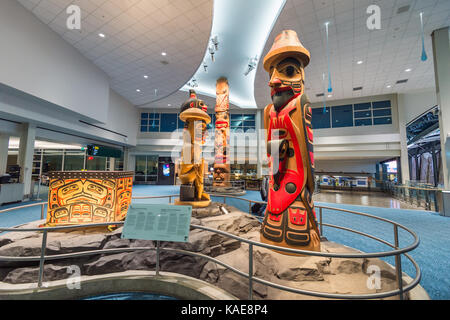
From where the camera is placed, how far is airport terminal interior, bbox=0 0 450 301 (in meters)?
2.09

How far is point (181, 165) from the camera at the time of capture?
474 cm

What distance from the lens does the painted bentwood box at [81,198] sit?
301 centimetres

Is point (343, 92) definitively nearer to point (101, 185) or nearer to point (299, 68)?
point (299, 68)

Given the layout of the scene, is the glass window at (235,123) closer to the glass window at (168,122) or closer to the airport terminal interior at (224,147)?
the airport terminal interior at (224,147)

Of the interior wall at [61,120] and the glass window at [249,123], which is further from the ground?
the glass window at [249,123]

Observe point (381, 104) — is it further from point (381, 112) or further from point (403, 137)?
point (403, 137)

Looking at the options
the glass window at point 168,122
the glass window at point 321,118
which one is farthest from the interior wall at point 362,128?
the glass window at point 168,122

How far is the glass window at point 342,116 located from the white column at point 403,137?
2390 mm

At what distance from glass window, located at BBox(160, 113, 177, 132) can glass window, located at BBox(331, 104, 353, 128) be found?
39.7 feet

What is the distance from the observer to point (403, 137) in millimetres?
10797

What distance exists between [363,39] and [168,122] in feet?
44.1

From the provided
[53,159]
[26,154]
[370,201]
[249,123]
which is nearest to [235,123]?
[249,123]

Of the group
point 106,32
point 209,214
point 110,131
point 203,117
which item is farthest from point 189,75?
point 209,214

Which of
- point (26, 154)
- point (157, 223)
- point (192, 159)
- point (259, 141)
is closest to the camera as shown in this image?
point (157, 223)
